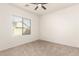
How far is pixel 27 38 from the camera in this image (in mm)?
5699

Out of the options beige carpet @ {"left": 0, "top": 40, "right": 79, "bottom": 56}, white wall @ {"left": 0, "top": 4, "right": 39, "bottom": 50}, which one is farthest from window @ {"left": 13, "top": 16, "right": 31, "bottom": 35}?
beige carpet @ {"left": 0, "top": 40, "right": 79, "bottom": 56}

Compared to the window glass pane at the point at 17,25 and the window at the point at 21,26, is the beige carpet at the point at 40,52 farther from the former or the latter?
the window at the point at 21,26

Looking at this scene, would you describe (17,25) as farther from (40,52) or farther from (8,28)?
(40,52)

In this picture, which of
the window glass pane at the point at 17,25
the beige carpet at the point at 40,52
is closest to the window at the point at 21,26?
the window glass pane at the point at 17,25

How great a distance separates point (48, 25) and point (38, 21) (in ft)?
3.43

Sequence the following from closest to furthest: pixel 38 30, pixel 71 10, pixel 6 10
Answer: pixel 6 10, pixel 71 10, pixel 38 30

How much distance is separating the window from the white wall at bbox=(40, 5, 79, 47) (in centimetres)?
141

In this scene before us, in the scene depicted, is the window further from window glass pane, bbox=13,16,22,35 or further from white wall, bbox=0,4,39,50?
white wall, bbox=0,4,39,50

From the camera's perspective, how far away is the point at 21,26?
5203mm

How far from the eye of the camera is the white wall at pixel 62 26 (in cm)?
453

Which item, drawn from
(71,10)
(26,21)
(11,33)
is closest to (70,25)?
(71,10)

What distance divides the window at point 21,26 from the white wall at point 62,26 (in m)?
1.41

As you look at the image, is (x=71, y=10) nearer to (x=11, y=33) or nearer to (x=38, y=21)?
(x=38, y=21)

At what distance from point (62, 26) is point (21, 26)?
2.51 meters
